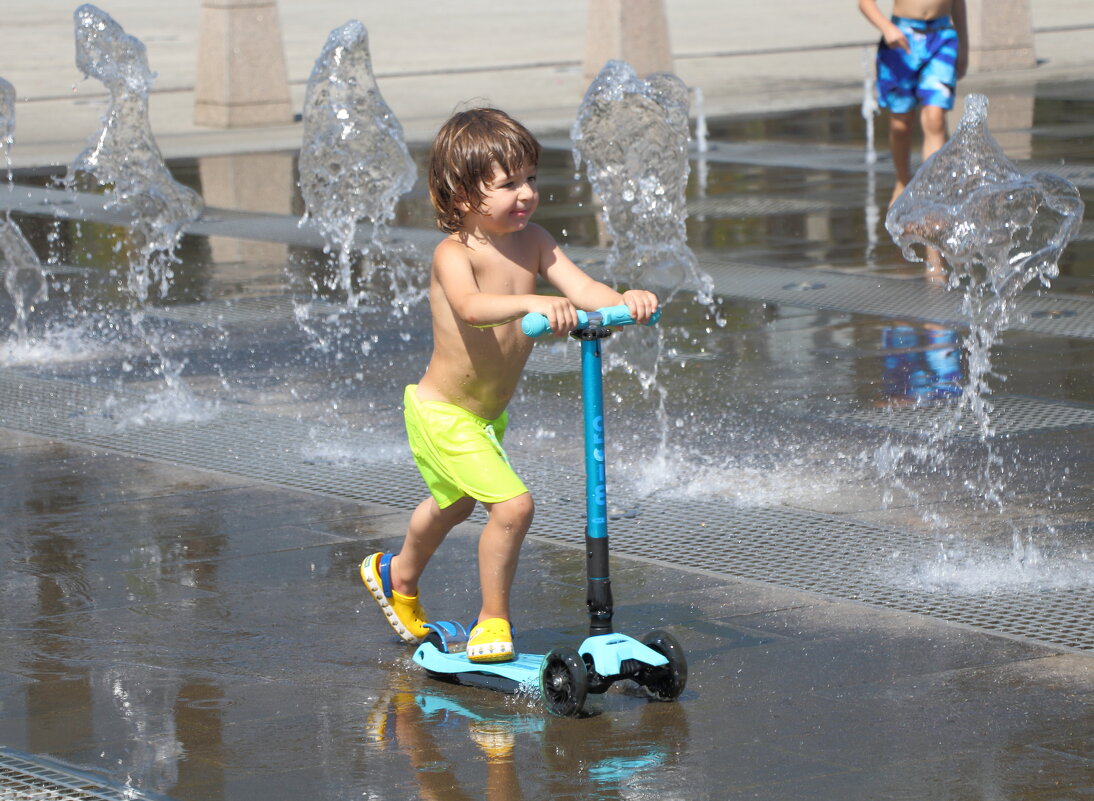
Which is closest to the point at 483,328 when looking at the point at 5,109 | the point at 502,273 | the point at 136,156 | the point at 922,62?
the point at 502,273

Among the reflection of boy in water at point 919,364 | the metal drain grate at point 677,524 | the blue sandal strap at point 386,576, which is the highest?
the blue sandal strap at point 386,576

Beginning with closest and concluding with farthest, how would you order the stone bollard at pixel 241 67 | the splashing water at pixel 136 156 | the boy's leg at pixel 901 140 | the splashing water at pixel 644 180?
the splashing water at pixel 644 180 < the splashing water at pixel 136 156 < the boy's leg at pixel 901 140 < the stone bollard at pixel 241 67

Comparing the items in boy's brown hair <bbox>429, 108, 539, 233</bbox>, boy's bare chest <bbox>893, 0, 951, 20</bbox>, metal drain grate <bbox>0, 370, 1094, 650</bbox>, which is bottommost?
metal drain grate <bbox>0, 370, 1094, 650</bbox>

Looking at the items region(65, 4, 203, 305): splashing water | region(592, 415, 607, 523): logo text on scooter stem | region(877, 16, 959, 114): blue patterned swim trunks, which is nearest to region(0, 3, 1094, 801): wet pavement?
region(592, 415, 607, 523): logo text on scooter stem

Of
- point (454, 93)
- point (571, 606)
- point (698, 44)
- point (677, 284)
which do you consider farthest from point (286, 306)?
point (698, 44)

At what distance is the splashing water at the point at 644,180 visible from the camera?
953 centimetres

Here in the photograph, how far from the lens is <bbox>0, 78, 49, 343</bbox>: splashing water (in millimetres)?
9953

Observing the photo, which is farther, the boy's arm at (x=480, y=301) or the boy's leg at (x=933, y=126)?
the boy's leg at (x=933, y=126)

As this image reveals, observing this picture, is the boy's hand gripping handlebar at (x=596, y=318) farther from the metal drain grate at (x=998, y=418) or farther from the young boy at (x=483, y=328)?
the metal drain grate at (x=998, y=418)

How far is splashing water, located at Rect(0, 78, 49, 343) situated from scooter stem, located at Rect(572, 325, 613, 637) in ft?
19.6

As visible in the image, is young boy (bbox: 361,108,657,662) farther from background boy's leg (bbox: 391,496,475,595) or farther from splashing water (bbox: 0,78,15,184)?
splashing water (bbox: 0,78,15,184)

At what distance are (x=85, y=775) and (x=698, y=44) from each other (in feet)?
85.5

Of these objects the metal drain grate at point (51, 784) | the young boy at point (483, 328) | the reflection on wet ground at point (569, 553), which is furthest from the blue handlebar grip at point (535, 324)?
the metal drain grate at point (51, 784)

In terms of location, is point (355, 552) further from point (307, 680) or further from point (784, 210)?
point (784, 210)
